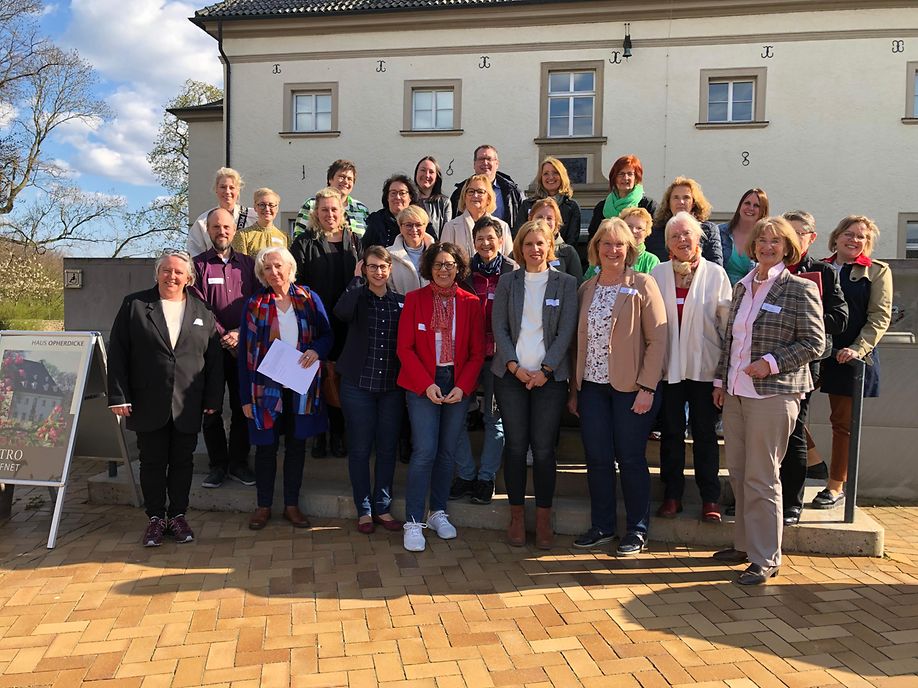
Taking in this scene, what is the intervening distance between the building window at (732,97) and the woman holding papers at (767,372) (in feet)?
42.6

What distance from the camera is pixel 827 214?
15250mm

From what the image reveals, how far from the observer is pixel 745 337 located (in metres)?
3.75

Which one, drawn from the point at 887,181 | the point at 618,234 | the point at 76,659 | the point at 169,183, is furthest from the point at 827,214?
the point at 169,183

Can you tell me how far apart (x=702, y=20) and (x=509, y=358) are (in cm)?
1448

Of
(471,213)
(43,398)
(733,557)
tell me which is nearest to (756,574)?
(733,557)

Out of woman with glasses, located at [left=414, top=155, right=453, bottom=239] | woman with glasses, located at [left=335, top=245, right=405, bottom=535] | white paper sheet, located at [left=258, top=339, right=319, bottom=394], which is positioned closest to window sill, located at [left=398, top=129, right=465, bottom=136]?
woman with glasses, located at [left=414, top=155, right=453, bottom=239]

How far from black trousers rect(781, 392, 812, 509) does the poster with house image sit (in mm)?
4386

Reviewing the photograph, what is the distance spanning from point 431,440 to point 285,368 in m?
0.99

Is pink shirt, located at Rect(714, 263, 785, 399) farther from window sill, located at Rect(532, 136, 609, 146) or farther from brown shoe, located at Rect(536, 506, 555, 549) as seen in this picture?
window sill, located at Rect(532, 136, 609, 146)

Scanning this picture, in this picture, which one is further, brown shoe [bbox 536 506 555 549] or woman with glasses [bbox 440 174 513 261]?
woman with glasses [bbox 440 174 513 261]

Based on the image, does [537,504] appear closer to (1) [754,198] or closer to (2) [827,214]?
(1) [754,198]

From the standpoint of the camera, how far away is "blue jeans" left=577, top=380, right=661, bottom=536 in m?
3.93

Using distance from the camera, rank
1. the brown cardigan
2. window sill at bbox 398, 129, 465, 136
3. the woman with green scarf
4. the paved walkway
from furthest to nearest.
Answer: window sill at bbox 398, 129, 465, 136 < the woman with green scarf < the brown cardigan < the paved walkway

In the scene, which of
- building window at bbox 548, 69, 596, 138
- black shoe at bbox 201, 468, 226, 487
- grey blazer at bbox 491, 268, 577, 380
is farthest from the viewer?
building window at bbox 548, 69, 596, 138
